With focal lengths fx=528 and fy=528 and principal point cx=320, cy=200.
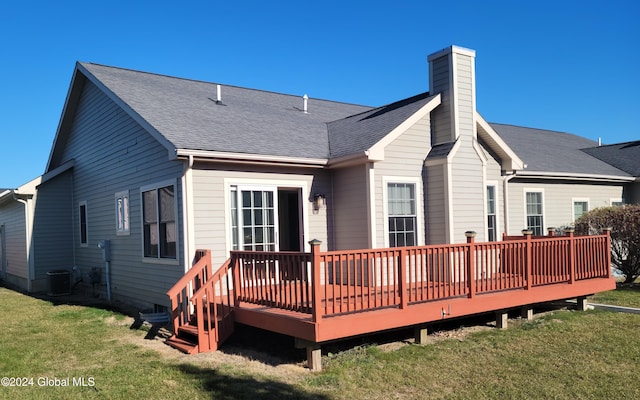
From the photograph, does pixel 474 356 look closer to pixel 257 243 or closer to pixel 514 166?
pixel 257 243

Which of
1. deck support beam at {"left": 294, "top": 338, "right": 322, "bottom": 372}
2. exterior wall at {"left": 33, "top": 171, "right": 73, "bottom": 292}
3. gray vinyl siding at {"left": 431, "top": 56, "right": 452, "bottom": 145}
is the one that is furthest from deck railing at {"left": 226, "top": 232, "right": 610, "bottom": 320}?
exterior wall at {"left": 33, "top": 171, "right": 73, "bottom": 292}

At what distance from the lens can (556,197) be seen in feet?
52.7

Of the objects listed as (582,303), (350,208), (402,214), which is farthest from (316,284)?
(582,303)

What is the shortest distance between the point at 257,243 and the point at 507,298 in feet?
15.0

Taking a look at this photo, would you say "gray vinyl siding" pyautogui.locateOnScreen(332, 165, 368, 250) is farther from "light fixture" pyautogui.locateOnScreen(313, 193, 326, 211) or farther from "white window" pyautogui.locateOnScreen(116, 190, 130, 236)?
"white window" pyautogui.locateOnScreen(116, 190, 130, 236)

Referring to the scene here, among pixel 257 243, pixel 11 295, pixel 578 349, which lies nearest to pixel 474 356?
pixel 578 349

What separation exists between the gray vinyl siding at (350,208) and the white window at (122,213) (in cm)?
464

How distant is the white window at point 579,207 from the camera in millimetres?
16547

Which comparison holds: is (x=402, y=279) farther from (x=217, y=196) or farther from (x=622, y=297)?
(x=622, y=297)

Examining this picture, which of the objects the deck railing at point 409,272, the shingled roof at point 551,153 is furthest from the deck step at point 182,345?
the shingled roof at point 551,153

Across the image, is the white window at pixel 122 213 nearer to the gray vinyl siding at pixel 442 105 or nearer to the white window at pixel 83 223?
the white window at pixel 83 223

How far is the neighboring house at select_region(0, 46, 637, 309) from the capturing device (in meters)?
9.59

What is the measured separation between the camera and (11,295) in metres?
14.8

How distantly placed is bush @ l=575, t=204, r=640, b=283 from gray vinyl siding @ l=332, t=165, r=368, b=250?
8058 millimetres
